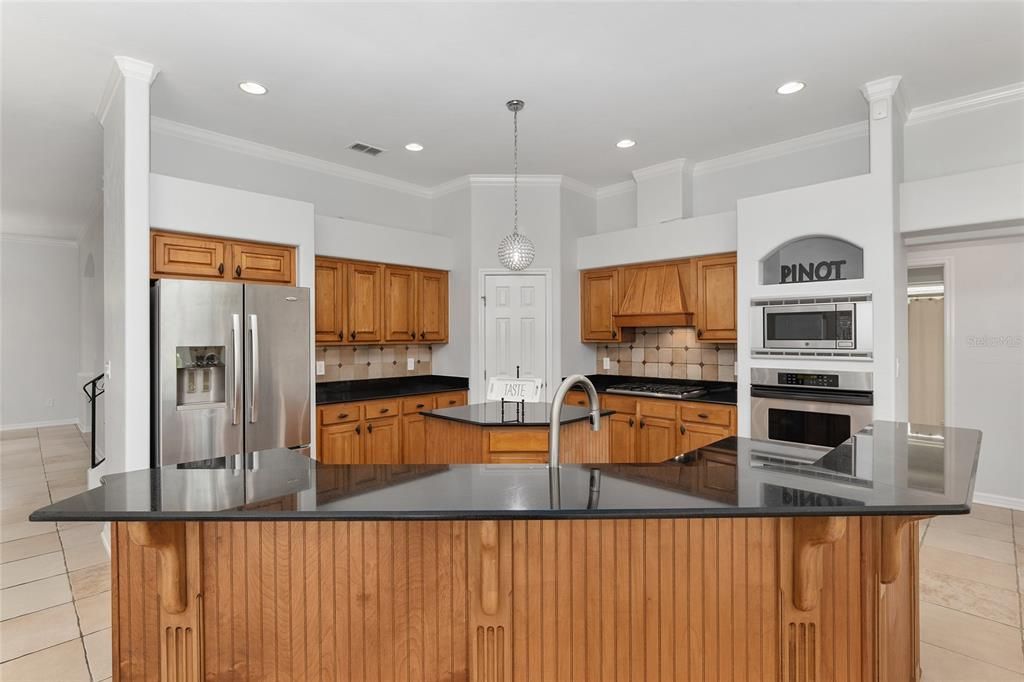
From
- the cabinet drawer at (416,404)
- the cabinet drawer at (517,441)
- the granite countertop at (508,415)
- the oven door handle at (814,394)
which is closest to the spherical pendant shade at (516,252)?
the granite countertop at (508,415)

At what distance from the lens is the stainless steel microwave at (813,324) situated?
3.64m

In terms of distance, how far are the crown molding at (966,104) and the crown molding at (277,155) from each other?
13.9 feet

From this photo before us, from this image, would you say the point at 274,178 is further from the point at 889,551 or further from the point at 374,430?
the point at 889,551

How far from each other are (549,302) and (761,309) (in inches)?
77.1

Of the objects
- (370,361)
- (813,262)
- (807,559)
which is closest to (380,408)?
(370,361)

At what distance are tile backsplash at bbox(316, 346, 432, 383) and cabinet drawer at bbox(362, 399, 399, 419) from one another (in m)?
0.64

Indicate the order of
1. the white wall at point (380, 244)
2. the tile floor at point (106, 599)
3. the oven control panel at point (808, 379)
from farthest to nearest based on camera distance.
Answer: the white wall at point (380, 244) → the oven control panel at point (808, 379) → the tile floor at point (106, 599)

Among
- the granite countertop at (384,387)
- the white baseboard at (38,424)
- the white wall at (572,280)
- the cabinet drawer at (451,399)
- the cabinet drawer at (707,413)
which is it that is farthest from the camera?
the white baseboard at (38,424)

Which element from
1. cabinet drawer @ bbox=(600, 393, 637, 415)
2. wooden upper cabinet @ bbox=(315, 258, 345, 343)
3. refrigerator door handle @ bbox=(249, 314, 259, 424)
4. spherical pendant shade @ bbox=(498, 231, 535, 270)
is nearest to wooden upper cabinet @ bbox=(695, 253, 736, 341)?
cabinet drawer @ bbox=(600, 393, 637, 415)

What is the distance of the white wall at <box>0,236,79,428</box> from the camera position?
802 cm

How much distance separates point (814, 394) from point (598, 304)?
218 centimetres

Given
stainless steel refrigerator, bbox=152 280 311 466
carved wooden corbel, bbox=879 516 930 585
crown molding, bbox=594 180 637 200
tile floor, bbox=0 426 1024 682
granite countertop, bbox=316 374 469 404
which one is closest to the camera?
carved wooden corbel, bbox=879 516 930 585

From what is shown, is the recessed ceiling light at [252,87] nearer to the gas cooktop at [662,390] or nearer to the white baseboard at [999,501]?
the gas cooktop at [662,390]

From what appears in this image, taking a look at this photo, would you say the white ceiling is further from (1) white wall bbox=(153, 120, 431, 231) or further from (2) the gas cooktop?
(2) the gas cooktop
